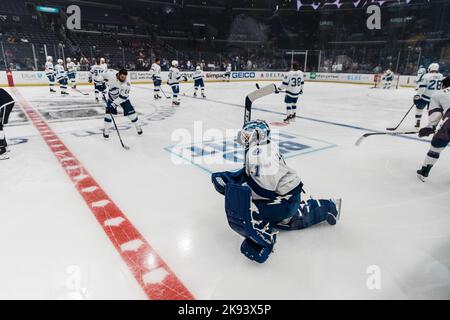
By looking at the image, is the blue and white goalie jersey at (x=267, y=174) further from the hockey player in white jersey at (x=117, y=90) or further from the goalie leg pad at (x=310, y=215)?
the hockey player in white jersey at (x=117, y=90)

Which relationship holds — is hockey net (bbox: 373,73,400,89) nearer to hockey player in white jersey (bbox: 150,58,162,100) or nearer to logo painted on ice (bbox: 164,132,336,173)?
hockey player in white jersey (bbox: 150,58,162,100)

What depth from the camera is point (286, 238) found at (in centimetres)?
246

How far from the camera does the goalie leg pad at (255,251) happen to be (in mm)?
2080

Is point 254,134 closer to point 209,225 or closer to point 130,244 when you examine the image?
point 209,225

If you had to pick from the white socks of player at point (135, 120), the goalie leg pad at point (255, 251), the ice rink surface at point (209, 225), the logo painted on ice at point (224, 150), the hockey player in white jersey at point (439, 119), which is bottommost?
the ice rink surface at point (209, 225)

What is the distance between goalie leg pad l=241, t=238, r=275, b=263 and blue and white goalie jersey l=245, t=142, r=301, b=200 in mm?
333

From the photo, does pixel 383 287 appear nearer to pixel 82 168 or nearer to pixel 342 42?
pixel 82 168

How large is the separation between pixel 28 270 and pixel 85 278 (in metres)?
0.42

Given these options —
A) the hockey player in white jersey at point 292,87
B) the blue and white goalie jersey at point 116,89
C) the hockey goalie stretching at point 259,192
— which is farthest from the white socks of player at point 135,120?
→ the hockey goalie stretching at point 259,192

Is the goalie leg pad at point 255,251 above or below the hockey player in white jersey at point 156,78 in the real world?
below

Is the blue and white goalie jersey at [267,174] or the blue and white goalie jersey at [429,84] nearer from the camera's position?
the blue and white goalie jersey at [267,174]

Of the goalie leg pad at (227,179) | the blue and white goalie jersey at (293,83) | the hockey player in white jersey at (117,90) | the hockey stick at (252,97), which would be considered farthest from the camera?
the blue and white goalie jersey at (293,83)

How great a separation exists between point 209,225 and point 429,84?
639 centimetres

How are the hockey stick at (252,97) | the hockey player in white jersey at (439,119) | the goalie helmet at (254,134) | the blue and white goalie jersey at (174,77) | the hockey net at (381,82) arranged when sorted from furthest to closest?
the hockey net at (381,82) → the blue and white goalie jersey at (174,77) → the hockey player in white jersey at (439,119) → the hockey stick at (252,97) → the goalie helmet at (254,134)
